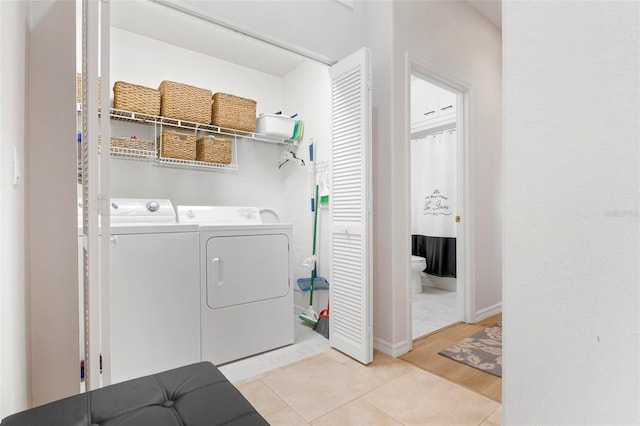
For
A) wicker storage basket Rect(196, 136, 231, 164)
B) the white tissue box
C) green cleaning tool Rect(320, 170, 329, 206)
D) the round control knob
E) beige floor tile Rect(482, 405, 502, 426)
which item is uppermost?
the white tissue box

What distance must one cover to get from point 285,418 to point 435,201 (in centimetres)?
319

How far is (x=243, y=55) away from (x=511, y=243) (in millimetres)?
3222

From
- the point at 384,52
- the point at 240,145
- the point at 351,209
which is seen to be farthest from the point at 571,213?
the point at 240,145

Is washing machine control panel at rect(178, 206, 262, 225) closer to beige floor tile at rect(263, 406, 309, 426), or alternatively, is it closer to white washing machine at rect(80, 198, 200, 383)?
white washing machine at rect(80, 198, 200, 383)

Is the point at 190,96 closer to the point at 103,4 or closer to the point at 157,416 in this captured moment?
the point at 103,4

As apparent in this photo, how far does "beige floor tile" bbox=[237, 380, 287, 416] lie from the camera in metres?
1.68

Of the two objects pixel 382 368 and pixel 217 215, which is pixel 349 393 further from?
pixel 217 215

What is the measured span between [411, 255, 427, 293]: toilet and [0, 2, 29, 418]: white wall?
3.53 m

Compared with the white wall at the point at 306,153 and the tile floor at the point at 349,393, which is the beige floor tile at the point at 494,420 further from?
the white wall at the point at 306,153

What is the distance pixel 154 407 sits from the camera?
34.1 inches

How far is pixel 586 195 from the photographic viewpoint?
0.42m

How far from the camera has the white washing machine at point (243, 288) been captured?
2.19 meters

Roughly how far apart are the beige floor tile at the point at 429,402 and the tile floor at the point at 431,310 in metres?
0.75

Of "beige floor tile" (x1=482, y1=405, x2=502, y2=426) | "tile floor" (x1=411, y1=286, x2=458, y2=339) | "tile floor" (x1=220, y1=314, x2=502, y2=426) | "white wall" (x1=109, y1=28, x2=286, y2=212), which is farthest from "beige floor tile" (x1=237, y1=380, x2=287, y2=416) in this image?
"white wall" (x1=109, y1=28, x2=286, y2=212)
